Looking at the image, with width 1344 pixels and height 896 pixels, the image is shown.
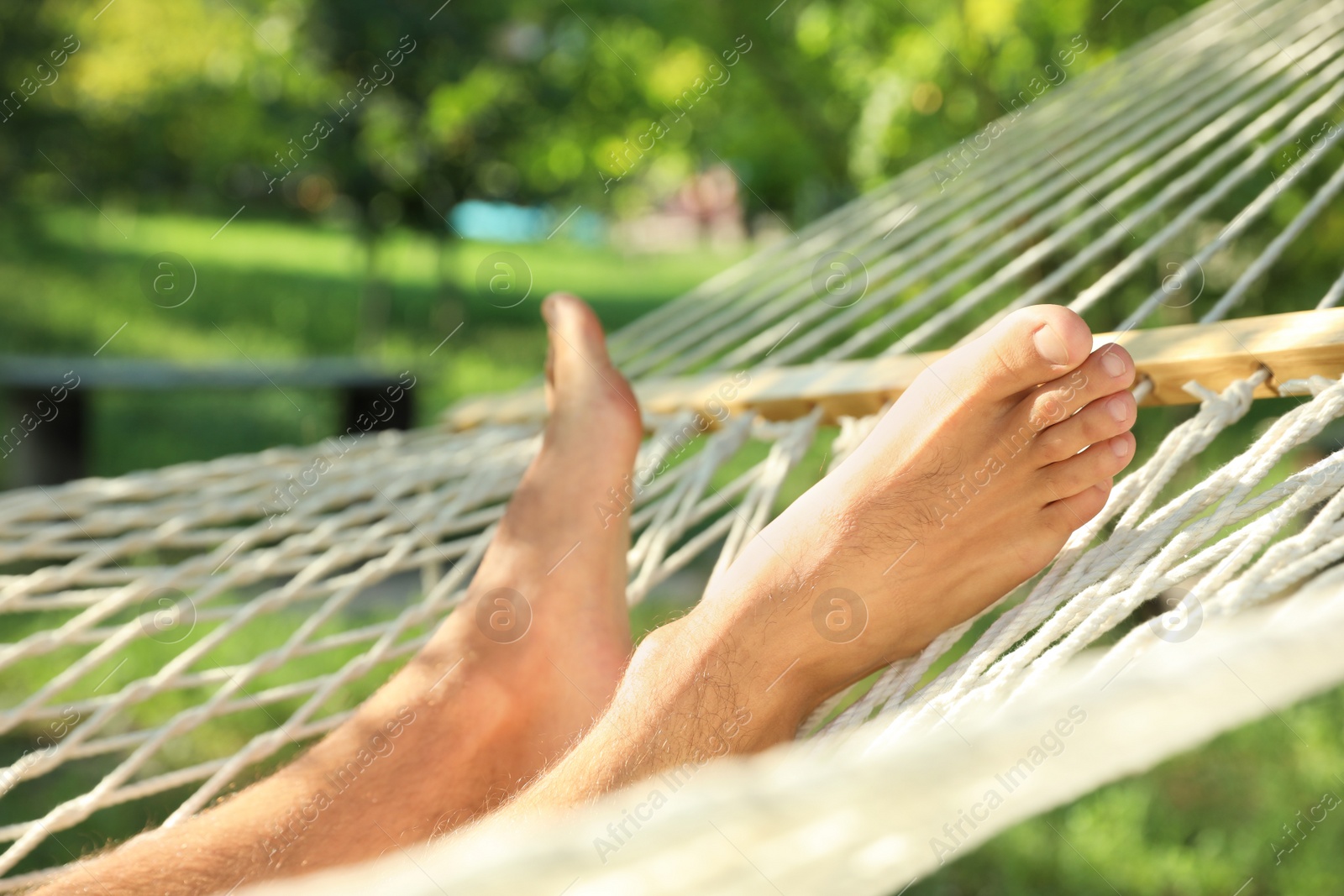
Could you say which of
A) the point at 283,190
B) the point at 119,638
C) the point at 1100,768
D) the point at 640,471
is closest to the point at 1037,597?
the point at 1100,768

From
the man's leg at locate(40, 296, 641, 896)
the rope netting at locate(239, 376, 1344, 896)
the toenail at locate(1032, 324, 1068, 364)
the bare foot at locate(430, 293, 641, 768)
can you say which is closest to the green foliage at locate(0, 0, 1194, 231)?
the bare foot at locate(430, 293, 641, 768)

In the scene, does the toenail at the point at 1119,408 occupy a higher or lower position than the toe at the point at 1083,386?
lower

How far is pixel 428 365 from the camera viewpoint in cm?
504

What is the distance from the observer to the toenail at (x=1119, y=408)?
0.83 m

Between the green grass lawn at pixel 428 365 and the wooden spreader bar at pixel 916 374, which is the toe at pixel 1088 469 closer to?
the wooden spreader bar at pixel 916 374

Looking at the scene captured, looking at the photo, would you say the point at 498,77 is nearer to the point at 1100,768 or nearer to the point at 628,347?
the point at 628,347

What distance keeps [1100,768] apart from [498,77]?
4818 millimetres

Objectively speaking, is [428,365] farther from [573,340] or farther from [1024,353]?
[1024,353]

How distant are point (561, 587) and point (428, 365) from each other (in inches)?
166

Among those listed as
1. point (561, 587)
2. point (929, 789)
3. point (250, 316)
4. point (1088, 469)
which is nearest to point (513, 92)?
point (250, 316)

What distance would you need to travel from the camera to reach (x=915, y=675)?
2.65 ft

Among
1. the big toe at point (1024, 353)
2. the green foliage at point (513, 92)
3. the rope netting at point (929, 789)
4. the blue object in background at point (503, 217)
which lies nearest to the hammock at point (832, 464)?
the rope netting at point (929, 789)

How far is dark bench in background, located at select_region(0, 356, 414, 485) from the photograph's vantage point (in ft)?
10.5

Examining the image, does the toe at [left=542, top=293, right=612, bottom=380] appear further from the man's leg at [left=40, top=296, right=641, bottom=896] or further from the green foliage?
the green foliage
